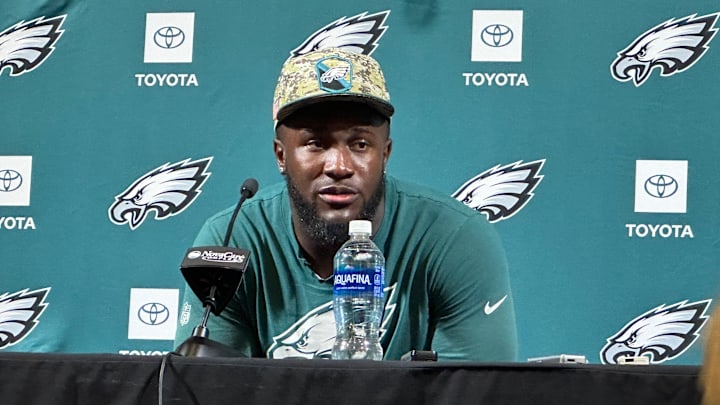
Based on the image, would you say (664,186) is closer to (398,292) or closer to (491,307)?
(491,307)

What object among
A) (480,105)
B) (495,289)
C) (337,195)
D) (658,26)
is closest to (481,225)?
(495,289)

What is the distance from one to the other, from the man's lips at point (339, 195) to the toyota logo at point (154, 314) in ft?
3.00

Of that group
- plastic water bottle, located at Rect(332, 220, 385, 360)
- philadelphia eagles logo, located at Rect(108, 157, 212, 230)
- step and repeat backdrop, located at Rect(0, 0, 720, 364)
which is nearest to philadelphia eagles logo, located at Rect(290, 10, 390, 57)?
step and repeat backdrop, located at Rect(0, 0, 720, 364)

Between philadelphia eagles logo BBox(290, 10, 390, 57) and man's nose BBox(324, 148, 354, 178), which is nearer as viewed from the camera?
man's nose BBox(324, 148, 354, 178)

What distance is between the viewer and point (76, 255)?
3.21 meters

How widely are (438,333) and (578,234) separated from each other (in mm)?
684

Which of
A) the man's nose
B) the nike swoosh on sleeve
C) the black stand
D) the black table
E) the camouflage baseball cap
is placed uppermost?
the camouflage baseball cap

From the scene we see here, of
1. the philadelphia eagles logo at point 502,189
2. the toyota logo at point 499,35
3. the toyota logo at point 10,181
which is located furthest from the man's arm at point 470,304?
the toyota logo at point 10,181

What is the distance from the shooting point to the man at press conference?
2.37m

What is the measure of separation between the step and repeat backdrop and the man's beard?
628 millimetres

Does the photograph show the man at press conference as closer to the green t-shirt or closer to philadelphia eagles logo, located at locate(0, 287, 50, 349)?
the green t-shirt

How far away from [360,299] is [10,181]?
1421mm

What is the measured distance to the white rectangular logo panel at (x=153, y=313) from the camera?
123 inches

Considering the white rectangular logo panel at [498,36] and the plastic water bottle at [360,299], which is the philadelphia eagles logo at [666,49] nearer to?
the white rectangular logo panel at [498,36]
